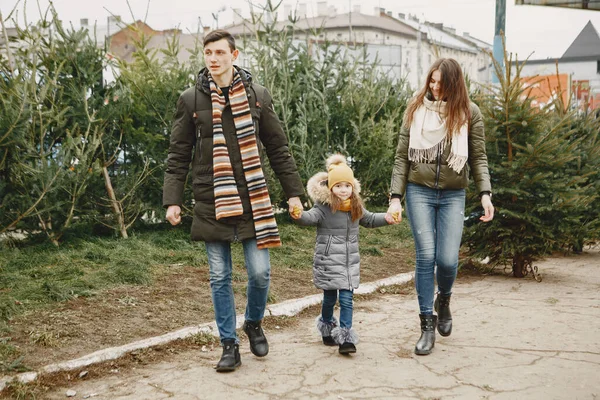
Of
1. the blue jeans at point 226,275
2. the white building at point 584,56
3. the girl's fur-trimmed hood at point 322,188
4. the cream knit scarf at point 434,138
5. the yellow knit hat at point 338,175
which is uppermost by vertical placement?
the white building at point 584,56

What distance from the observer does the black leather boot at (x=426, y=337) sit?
4.87 meters

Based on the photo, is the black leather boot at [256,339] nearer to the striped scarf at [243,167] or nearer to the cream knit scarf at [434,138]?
the striped scarf at [243,167]

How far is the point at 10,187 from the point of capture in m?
7.18

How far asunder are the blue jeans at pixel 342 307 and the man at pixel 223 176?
2.03 feet

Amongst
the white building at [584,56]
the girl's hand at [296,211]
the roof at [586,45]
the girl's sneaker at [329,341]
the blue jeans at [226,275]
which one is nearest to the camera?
the blue jeans at [226,275]

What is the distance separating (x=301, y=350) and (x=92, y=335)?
4.75ft

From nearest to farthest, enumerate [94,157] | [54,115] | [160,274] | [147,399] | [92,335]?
1. [147,399]
2. [92,335]
3. [160,274]
4. [54,115]
5. [94,157]

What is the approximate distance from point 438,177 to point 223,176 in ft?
5.14

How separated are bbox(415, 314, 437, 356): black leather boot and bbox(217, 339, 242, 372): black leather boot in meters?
1.25

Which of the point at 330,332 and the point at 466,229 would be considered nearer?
the point at 330,332

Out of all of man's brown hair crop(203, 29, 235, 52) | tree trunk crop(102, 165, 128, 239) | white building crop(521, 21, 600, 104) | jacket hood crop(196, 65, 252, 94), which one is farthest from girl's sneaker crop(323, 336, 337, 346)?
white building crop(521, 21, 600, 104)

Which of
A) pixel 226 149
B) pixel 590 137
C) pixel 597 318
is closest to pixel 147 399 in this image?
pixel 226 149

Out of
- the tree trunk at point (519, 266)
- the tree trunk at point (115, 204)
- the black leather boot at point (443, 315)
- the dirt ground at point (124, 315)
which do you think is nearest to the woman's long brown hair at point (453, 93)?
the black leather boot at point (443, 315)

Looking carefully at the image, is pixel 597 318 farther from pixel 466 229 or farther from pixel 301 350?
pixel 301 350
